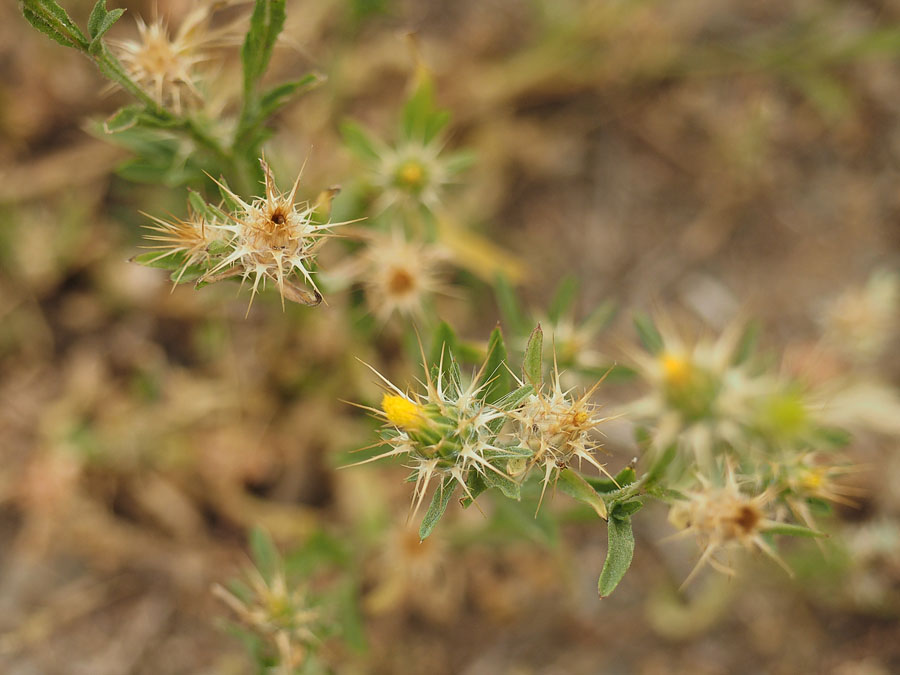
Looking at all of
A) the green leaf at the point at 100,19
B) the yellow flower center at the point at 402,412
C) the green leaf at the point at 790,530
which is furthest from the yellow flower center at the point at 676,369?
the green leaf at the point at 100,19

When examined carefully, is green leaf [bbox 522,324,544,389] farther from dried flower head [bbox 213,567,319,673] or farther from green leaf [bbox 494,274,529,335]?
dried flower head [bbox 213,567,319,673]

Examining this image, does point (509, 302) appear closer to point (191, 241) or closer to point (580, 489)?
point (580, 489)

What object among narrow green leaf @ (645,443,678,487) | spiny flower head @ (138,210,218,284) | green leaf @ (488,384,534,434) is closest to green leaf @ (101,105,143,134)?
spiny flower head @ (138,210,218,284)

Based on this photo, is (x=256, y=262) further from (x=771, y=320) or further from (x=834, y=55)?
(x=834, y=55)

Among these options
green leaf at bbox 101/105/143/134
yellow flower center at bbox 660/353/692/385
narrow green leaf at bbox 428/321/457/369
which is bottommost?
yellow flower center at bbox 660/353/692/385

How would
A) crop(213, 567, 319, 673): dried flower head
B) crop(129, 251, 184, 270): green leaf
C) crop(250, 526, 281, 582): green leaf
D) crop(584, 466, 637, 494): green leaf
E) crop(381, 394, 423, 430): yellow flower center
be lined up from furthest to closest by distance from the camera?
crop(250, 526, 281, 582): green leaf
crop(213, 567, 319, 673): dried flower head
crop(584, 466, 637, 494): green leaf
crop(129, 251, 184, 270): green leaf
crop(381, 394, 423, 430): yellow flower center

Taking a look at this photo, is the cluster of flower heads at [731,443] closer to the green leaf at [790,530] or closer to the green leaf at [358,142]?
the green leaf at [790,530]

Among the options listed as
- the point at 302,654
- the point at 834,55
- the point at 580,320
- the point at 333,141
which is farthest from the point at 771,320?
the point at 302,654
